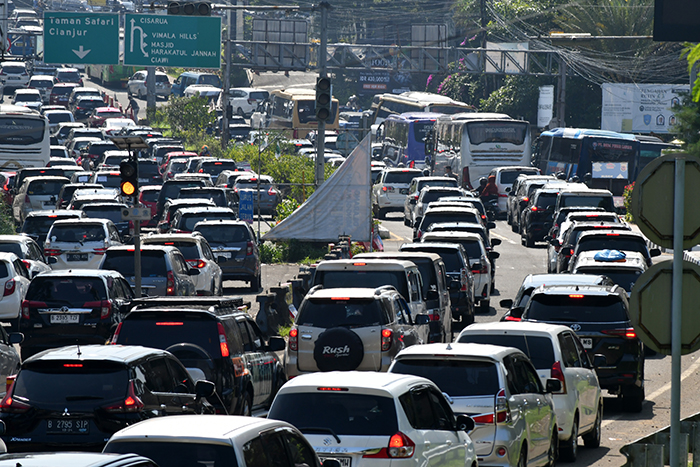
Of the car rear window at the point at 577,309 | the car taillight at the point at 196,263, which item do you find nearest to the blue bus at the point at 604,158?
the car taillight at the point at 196,263

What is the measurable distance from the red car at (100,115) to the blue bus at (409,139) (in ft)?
62.1

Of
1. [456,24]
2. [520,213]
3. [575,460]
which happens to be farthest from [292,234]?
[456,24]

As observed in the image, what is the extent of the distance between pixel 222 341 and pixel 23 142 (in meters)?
35.2

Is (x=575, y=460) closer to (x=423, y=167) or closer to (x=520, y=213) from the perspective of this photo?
(x=520, y=213)

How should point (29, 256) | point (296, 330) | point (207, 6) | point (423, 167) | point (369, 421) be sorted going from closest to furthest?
point (369, 421)
point (296, 330)
point (29, 256)
point (207, 6)
point (423, 167)

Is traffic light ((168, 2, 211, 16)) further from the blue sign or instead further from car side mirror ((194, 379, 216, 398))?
car side mirror ((194, 379, 216, 398))

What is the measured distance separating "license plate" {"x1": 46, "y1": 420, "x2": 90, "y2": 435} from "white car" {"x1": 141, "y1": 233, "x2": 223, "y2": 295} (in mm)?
13466

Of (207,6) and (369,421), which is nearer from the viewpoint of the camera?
(369,421)

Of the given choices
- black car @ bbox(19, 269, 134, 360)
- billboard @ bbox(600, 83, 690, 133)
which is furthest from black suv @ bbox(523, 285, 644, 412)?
billboard @ bbox(600, 83, 690, 133)

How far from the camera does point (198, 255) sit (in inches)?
957

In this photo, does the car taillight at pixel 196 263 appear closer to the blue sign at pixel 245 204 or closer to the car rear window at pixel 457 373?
the blue sign at pixel 245 204

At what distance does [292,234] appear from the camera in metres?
30.8

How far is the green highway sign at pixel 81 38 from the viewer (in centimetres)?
4319

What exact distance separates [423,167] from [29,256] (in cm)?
4127
